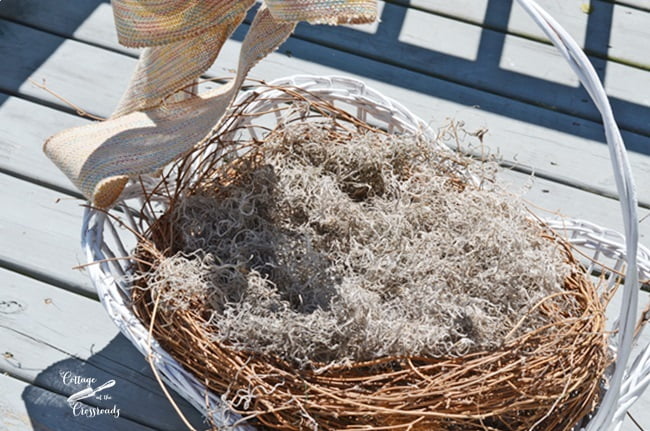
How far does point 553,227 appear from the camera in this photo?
1061mm

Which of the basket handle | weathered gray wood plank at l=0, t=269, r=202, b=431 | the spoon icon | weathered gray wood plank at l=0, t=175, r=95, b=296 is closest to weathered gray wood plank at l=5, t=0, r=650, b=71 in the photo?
weathered gray wood plank at l=0, t=175, r=95, b=296

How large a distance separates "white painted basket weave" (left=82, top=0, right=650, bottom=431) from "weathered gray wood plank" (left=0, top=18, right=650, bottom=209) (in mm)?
222

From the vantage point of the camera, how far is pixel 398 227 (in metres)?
1.01

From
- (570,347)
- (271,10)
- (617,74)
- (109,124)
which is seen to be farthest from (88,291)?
(617,74)

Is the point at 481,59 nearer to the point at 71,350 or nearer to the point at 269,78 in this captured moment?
the point at 269,78

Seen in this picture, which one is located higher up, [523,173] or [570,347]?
[523,173]

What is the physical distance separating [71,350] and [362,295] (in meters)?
0.48

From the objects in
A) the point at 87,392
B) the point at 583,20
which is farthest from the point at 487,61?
the point at 87,392

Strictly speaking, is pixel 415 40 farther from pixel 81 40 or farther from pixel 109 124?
pixel 109 124

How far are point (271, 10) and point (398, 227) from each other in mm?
324

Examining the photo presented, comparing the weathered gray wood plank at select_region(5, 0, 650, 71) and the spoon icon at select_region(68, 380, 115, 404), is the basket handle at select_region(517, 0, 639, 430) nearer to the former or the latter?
the spoon icon at select_region(68, 380, 115, 404)

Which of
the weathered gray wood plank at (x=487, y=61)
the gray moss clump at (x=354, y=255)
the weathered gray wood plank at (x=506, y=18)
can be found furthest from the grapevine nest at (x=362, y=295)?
the weathered gray wood plank at (x=506, y=18)

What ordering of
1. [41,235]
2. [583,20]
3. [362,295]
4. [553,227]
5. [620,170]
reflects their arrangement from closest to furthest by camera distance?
1. [620,170]
2. [362,295]
3. [553,227]
4. [41,235]
5. [583,20]

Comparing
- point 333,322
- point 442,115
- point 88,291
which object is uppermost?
point 442,115
